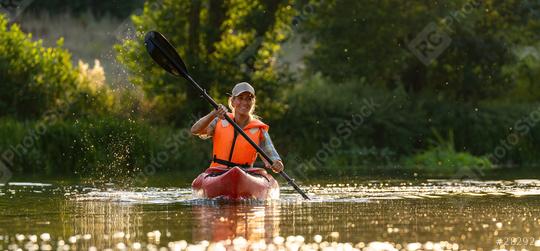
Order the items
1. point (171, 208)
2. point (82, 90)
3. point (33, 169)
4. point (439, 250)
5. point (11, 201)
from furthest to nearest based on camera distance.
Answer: point (82, 90) < point (33, 169) < point (11, 201) < point (171, 208) < point (439, 250)

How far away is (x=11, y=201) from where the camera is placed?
16406mm

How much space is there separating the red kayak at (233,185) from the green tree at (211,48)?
12418mm

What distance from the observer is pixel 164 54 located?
699 inches

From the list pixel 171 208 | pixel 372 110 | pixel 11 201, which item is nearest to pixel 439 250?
pixel 171 208

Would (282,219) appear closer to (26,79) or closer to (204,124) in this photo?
(204,124)

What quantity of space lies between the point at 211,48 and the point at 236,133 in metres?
13.4

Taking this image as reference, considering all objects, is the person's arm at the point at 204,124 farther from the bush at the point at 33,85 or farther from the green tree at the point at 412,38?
the green tree at the point at 412,38

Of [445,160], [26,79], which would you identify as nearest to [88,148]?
[26,79]

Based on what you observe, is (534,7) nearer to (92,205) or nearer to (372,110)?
(372,110)

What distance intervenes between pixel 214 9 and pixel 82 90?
375cm

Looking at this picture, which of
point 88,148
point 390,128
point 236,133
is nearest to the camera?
point 236,133

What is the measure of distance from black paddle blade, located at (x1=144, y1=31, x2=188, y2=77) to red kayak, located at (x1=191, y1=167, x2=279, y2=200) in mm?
1987

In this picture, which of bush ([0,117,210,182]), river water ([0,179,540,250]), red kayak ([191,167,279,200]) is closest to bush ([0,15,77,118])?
bush ([0,117,210,182])

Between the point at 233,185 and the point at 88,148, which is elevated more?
the point at 88,148
